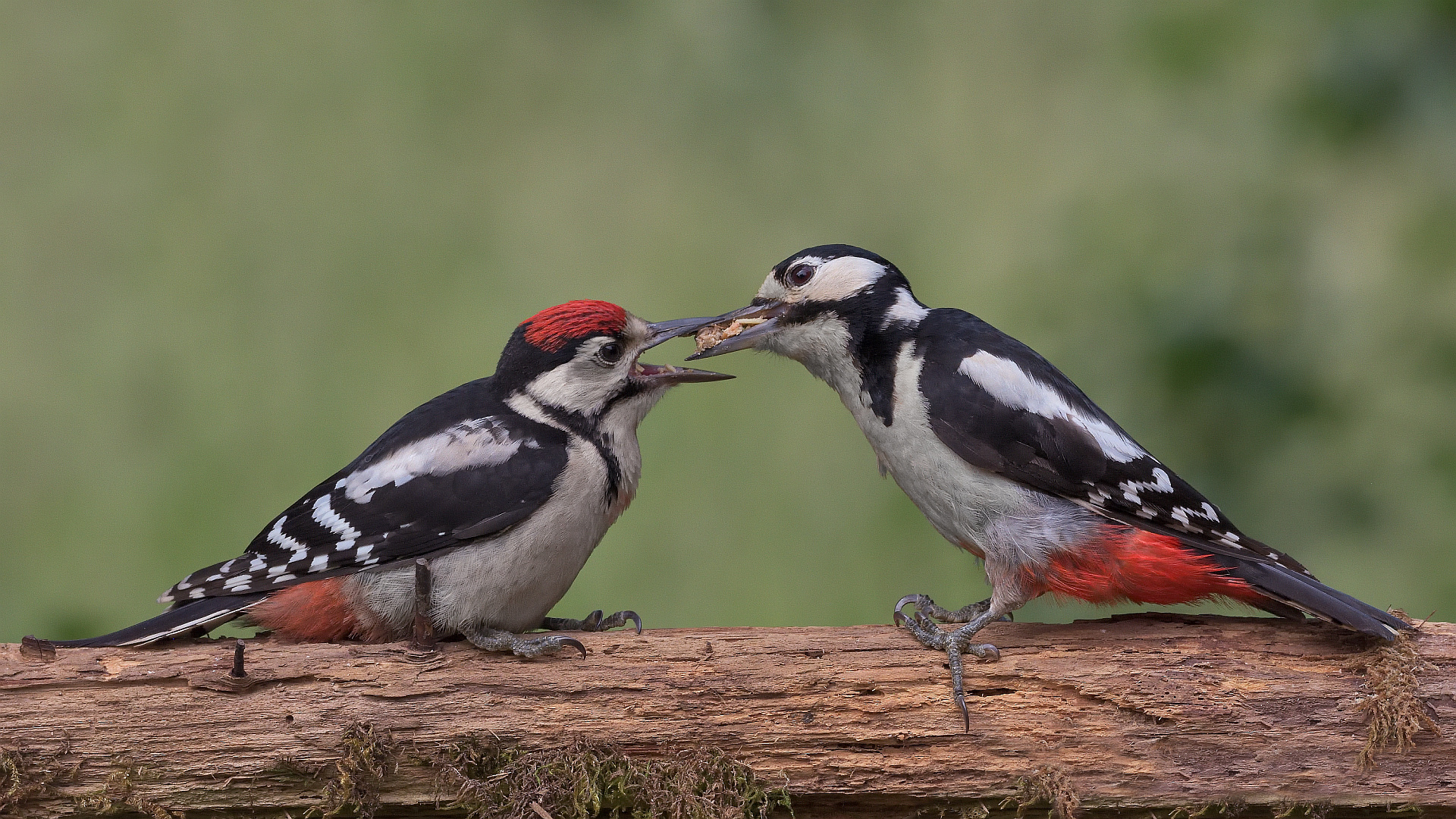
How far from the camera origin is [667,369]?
109 inches

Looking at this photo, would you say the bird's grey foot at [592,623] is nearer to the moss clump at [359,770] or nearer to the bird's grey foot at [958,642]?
the moss clump at [359,770]

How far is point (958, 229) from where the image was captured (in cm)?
492

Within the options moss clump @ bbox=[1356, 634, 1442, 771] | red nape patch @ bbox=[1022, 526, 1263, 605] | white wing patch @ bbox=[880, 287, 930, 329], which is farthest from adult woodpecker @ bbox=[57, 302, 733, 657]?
moss clump @ bbox=[1356, 634, 1442, 771]

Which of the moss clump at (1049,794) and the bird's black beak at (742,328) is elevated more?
the bird's black beak at (742,328)

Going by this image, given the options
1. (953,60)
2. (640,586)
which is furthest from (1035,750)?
(953,60)

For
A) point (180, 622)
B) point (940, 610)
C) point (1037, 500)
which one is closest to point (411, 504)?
point (180, 622)

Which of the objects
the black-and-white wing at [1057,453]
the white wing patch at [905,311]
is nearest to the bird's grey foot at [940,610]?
the black-and-white wing at [1057,453]

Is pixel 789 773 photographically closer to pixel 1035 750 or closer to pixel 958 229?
pixel 1035 750

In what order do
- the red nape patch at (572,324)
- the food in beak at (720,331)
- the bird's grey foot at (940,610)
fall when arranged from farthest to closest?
the food in beak at (720,331) → the red nape patch at (572,324) → the bird's grey foot at (940,610)

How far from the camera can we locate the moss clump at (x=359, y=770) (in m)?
2.28

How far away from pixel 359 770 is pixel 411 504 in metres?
0.53

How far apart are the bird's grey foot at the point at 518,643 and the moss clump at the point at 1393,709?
1.51 metres

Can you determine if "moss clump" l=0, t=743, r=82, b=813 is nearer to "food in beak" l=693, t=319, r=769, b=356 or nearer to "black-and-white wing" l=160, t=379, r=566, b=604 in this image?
"black-and-white wing" l=160, t=379, r=566, b=604

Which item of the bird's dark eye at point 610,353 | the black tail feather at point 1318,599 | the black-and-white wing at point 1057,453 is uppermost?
the bird's dark eye at point 610,353
